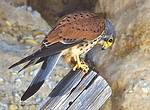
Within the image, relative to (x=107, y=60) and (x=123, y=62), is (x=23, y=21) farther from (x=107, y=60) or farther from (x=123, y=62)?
(x=123, y=62)

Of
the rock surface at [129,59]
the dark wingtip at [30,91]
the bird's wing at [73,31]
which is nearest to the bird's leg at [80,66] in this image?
the bird's wing at [73,31]

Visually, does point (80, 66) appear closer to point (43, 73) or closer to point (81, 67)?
point (81, 67)

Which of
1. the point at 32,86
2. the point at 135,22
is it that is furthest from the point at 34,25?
the point at 32,86

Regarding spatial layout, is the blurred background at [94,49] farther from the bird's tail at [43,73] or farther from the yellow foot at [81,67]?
the bird's tail at [43,73]

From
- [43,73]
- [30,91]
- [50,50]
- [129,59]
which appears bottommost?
[30,91]

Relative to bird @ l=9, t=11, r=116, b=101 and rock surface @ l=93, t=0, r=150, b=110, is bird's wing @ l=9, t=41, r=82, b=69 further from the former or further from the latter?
rock surface @ l=93, t=0, r=150, b=110

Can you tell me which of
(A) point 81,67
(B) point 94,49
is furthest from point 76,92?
(B) point 94,49
